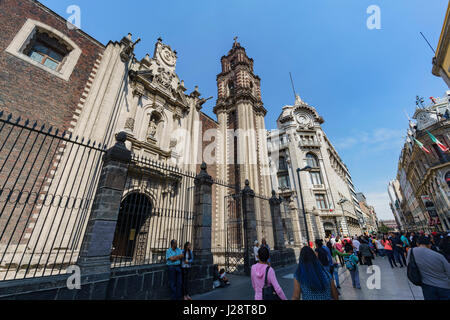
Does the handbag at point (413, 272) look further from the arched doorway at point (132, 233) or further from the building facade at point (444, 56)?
the building facade at point (444, 56)

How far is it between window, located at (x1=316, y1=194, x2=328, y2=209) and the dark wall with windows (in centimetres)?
2997

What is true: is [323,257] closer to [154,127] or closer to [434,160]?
[154,127]

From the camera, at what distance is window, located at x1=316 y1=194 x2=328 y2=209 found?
88.9 feet

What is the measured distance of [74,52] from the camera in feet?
33.5

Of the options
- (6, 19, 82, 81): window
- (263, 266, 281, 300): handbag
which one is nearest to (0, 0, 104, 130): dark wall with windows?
(6, 19, 82, 81): window

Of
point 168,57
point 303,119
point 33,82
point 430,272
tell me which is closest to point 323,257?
point 430,272

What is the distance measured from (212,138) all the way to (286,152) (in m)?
18.6

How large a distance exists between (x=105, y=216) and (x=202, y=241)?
328cm

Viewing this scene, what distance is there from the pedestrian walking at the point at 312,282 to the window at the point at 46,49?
510 inches

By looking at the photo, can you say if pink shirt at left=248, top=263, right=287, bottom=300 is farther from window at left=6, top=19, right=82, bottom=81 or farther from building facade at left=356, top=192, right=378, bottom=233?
building facade at left=356, top=192, right=378, bottom=233

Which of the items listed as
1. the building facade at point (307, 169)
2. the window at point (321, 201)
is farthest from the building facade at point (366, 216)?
the window at point (321, 201)
